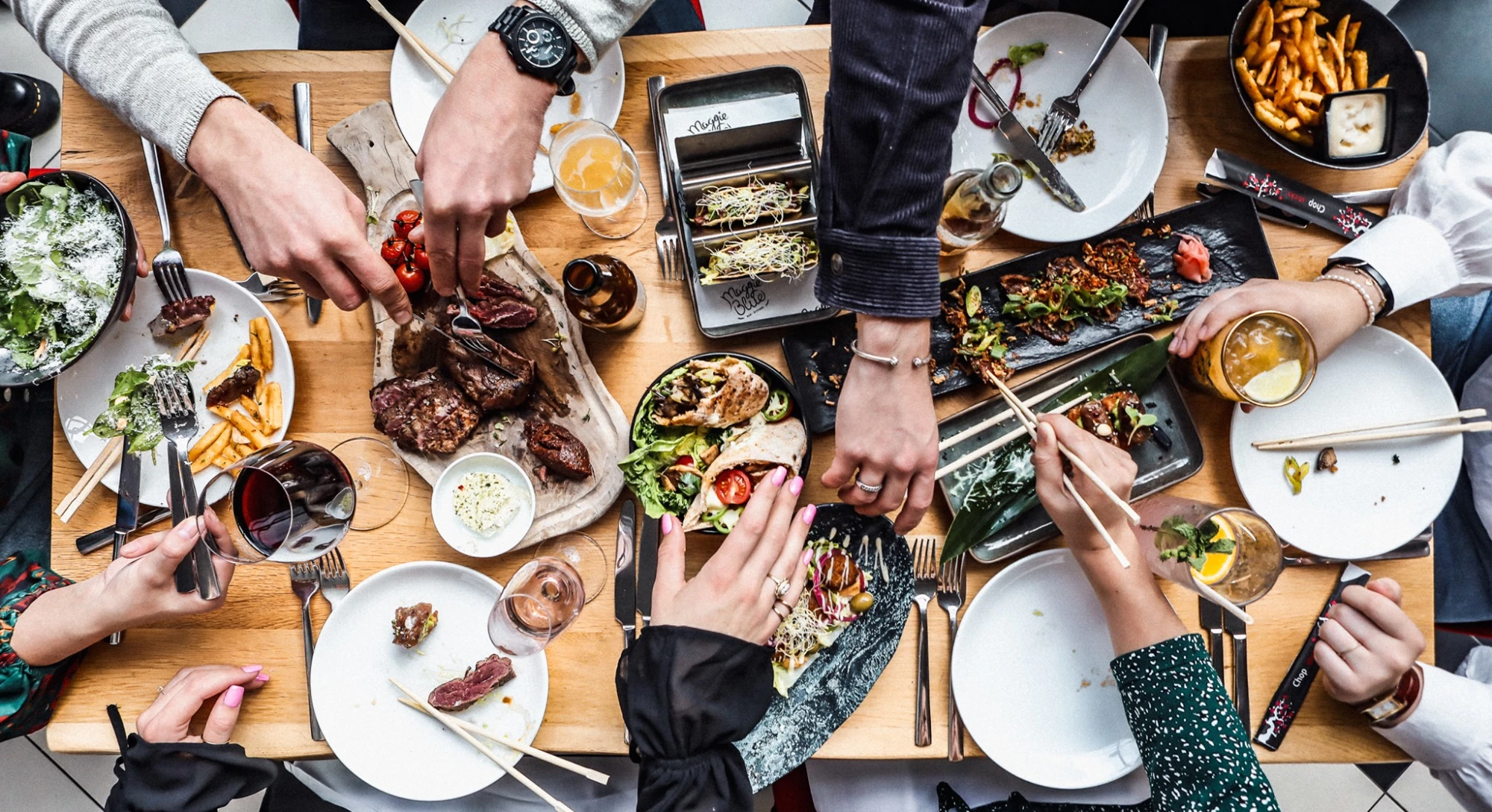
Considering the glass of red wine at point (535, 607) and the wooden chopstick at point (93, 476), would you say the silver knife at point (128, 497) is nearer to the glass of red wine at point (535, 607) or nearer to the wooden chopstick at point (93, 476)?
the wooden chopstick at point (93, 476)

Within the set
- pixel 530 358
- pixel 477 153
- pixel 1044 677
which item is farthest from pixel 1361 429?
pixel 477 153

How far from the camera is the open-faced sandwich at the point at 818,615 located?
2.11 metres

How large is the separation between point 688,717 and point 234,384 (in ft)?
5.24

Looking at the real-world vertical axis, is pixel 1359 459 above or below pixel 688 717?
above

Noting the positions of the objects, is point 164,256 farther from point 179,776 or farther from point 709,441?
point 709,441

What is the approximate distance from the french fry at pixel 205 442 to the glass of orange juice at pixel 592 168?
1198 mm

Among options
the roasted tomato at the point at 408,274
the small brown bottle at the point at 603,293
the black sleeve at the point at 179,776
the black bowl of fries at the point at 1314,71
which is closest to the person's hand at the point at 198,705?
the black sleeve at the point at 179,776

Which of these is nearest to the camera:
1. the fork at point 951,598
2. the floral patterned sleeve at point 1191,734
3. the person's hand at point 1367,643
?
the floral patterned sleeve at point 1191,734

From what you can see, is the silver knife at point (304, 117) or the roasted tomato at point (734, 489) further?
the silver knife at point (304, 117)

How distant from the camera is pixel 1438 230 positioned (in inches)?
85.4

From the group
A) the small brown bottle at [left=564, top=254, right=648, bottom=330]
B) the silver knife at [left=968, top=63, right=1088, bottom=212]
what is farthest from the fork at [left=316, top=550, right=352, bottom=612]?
the silver knife at [left=968, top=63, right=1088, bottom=212]

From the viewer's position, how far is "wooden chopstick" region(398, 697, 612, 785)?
2080mm

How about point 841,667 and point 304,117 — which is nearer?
point 841,667

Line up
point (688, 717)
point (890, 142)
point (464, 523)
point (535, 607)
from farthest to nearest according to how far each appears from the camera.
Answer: point (464, 523)
point (535, 607)
point (688, 717)
point (890, 142)
